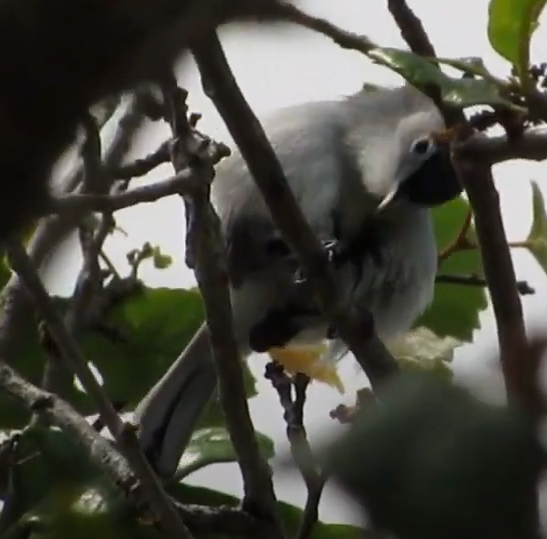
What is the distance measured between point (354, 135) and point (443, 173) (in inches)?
8.6

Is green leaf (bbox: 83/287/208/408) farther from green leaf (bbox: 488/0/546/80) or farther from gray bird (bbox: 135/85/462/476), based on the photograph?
green leaf (bbox: 488/0/546/80)

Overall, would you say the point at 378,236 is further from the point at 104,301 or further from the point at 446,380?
the point at 446,380

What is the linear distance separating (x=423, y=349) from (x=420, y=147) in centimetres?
39

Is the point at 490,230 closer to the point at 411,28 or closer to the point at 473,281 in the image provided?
the point at 411,28

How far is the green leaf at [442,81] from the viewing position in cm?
54

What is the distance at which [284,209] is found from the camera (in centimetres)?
84

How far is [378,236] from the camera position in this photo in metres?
1.52

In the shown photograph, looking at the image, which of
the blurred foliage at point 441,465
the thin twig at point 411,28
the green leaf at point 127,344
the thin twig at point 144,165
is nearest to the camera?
the blurred foliage at point 441,465

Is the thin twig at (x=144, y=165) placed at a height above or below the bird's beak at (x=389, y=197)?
above

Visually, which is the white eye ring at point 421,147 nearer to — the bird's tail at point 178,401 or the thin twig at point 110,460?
the bird's tail at point 178,401

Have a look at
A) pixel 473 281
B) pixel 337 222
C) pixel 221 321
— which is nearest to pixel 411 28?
pixel 221 321

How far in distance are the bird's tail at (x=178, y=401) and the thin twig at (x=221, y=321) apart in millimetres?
375

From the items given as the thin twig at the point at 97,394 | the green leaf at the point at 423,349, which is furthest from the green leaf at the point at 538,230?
the thin twig at the point at 97,394

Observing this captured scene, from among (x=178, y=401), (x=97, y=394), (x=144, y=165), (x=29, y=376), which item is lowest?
(x=178, y=401)
